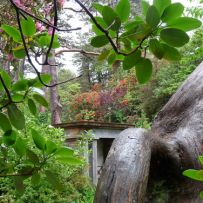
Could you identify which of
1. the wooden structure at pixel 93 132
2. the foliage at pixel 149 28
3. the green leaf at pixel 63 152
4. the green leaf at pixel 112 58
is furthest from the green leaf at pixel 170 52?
the wooden structure at pixel 93 132

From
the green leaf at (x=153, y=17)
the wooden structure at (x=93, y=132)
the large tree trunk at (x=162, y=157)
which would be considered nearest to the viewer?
the green leaf at (x=153, y=17)

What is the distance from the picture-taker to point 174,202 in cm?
131

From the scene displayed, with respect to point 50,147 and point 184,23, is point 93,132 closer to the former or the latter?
point 50,147

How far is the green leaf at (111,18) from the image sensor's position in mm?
491

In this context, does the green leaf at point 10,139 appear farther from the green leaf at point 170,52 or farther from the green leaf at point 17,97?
the green leaf at point 170,52

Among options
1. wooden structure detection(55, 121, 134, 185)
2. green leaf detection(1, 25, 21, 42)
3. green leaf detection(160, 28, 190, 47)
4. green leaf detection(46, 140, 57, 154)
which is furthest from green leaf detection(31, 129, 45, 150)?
wooden structure detection(55, 121, 134, 185)

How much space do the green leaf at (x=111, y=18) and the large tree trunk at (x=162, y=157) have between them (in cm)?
53

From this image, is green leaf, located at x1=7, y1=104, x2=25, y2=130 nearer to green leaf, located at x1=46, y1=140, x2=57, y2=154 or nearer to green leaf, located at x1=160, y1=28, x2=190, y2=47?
green leaf, located at x1=46, y1=140, x2=57, y2=154

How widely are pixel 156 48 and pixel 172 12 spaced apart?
0.20 feet

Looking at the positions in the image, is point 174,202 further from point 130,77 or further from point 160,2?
point 130,77

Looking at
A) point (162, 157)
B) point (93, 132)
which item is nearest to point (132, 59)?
point (162, 157)

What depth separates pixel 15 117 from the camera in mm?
640

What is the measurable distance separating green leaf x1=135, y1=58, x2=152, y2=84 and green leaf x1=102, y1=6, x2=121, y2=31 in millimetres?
86

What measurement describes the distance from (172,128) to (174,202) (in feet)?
0.98
